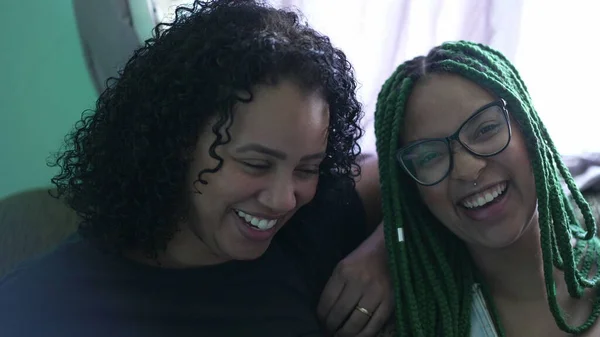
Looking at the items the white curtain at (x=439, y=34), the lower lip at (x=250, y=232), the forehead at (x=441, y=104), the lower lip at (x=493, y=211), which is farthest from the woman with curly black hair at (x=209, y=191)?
the white curtain at (x=439, y=34)

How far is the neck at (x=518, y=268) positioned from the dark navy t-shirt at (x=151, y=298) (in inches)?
13.4

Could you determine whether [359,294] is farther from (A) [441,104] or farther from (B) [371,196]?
(A) [441,104]

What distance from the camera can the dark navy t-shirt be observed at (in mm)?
1002

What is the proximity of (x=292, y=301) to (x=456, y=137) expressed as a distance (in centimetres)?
43

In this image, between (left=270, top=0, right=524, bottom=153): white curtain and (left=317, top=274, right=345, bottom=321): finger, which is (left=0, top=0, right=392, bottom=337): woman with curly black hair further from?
(left=270, top=0, right=524, bottom=153): white curtain

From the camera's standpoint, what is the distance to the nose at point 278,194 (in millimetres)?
954

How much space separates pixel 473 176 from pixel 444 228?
206mm

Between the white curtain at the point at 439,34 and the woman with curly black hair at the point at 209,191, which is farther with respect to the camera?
the white curtain at the point at 439,34

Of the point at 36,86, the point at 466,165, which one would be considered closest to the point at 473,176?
the point at 466,165

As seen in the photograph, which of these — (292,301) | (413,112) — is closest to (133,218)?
(292,301)

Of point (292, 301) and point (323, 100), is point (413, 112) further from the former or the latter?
point (292, 301)

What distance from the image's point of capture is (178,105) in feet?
3.15

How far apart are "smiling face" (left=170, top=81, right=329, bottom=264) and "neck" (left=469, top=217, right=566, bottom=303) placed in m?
0.40

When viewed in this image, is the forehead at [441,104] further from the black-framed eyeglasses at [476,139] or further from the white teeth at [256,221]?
the white teeth at [256,221]
